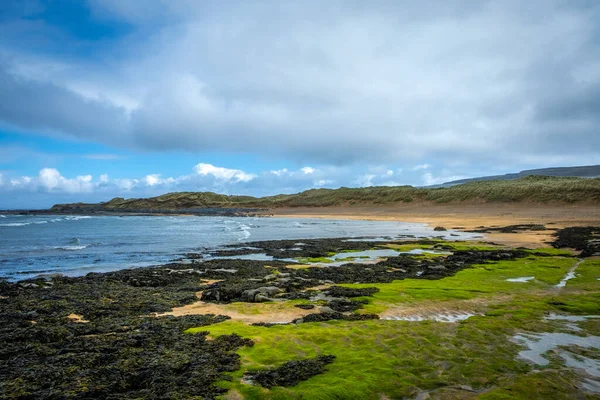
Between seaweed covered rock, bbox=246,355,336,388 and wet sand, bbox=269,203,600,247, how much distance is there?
2748 centimetres

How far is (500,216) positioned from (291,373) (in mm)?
66830

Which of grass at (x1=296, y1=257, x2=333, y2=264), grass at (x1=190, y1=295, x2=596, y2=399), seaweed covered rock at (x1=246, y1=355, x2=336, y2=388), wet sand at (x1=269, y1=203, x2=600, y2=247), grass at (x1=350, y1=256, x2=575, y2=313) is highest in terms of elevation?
wet sand at (x1=269, y1=203, x2=600, y2=247)

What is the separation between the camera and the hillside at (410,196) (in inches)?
2884

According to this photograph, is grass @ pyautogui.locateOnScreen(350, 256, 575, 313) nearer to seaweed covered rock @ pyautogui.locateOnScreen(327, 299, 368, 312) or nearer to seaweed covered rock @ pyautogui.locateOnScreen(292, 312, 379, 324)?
seaweed covered rock @ pyautogui.locateOnScreen(327, 299, 368, 312)

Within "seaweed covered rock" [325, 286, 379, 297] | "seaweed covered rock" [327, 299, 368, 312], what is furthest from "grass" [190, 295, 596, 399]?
"seaweed covered rock" [325, 286, 379, 297]

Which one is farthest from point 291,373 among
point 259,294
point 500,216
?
point 500,216

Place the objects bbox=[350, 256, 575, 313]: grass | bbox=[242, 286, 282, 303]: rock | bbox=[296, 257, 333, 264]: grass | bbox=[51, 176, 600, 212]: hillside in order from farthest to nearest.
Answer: bbox=[51, 176, 600, 212]: hillside, bbox=[296, 257, 333, 264]: grass, bbox=[242, 286, 282, 303]: rock, bbox=[350, 256, 575, 313]: grass

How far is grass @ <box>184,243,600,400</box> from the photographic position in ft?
22.1

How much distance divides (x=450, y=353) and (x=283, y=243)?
28541 millimetres

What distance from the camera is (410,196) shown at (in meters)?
105

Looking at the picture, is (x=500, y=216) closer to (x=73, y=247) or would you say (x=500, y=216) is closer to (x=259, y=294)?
(x=259, y=294)

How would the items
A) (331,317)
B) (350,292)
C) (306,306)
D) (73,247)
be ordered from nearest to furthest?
1. (331,317)
2. (306,306)
3. (350,292)
4. (73,247)

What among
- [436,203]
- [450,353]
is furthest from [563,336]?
[436,203]

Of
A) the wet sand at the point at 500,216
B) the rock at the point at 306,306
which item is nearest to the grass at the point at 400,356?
the rock at the point at 306,306
